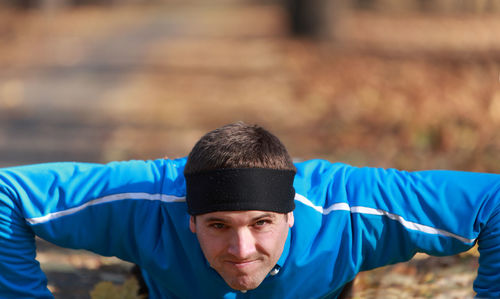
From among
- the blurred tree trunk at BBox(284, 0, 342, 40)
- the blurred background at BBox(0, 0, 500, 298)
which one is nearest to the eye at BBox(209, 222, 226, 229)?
the blurred background at BBox(0, 0, 500, 298)

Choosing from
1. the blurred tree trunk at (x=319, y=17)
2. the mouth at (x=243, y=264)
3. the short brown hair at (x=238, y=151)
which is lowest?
the mouth at (x=243, y=264)

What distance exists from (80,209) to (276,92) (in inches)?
293

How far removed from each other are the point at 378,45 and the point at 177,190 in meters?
11.0

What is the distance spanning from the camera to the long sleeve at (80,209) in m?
3.12

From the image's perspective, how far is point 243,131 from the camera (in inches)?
118

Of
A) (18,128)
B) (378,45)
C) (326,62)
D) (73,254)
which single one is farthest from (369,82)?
(73,254)

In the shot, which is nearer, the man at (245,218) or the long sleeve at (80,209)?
the man at (245,218)

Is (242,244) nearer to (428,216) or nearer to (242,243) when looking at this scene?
(242,243)

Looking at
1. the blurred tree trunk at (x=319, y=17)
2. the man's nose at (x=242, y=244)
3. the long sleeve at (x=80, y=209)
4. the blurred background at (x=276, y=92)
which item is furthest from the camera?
the blurred tree trunk at (x=319, y=17)

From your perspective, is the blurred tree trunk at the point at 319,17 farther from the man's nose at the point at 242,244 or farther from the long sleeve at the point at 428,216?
the man's nose at the point at 242,244

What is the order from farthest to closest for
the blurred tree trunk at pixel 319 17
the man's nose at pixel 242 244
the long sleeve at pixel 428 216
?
the blurred tree trunk at pixel 319 17 → the long sleeve at pixel 428 216 → the man's nose at pixel 242 244

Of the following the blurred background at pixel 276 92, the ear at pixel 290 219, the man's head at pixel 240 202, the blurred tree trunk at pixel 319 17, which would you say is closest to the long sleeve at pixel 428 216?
the ear at pixel 290 219

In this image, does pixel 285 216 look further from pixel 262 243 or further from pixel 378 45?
pixel 378 45

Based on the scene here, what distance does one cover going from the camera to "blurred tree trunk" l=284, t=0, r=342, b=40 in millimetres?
13337
